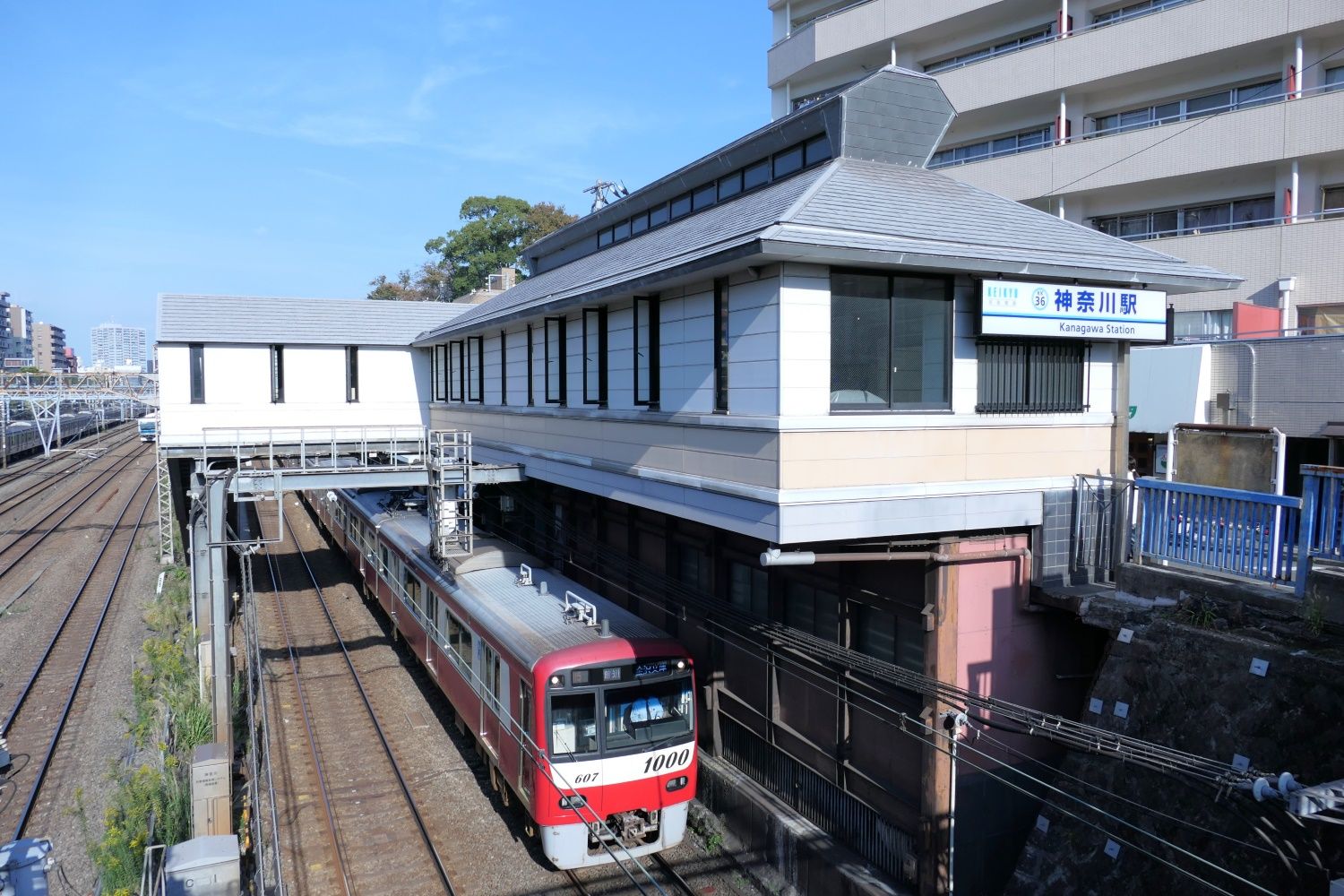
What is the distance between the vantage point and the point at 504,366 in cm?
1847

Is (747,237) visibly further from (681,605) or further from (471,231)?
(471,231)

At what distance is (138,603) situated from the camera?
25.3 metres

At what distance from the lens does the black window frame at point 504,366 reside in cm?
1830

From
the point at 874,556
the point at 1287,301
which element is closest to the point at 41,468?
the point at 874,556

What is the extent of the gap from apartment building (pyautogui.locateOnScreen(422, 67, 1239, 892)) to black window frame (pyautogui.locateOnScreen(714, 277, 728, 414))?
0.10 ft

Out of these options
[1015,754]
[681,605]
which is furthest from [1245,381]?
[681,605]

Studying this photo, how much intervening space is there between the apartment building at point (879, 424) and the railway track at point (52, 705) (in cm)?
993

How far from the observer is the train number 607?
11.4 metres

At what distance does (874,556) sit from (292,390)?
60.4ft

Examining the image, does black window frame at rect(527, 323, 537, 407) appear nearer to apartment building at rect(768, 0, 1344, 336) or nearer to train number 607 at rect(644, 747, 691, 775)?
train number 607 at rect(644, 747, 691, 775)

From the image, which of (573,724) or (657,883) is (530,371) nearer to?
(573,724)

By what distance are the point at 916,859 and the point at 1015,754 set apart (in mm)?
1518

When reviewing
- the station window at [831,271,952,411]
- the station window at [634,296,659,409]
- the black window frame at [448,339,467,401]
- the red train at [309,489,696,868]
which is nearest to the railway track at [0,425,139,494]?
the black window frame at [448,339,467,401]

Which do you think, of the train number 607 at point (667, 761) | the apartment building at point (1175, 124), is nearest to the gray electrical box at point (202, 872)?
the train number 607 at point (667, 761)
